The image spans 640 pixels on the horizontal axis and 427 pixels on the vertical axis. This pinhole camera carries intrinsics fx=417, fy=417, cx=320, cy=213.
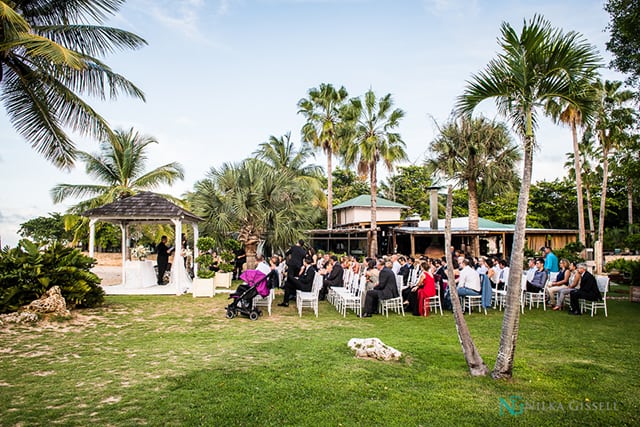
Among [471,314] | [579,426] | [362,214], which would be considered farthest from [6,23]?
[362,214]

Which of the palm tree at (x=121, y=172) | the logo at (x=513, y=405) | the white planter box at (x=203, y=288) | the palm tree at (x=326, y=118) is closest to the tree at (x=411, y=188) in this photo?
the palm tree at (x=326, y=118)

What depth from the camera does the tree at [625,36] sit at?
10.7 metres

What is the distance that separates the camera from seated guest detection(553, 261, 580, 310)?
35.4ft

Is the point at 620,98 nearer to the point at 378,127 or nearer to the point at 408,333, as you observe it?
the point at 378,127

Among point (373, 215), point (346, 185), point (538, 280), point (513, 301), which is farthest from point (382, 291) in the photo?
point (346, 185)

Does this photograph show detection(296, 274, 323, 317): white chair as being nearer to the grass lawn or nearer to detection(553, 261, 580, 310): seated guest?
the grass lawn

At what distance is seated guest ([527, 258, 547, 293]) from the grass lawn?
259 cm

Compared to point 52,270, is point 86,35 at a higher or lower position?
higher

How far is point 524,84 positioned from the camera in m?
5.59

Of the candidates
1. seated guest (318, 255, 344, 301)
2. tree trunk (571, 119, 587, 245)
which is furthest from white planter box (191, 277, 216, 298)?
tree trunk (571, 119, 587, 245)

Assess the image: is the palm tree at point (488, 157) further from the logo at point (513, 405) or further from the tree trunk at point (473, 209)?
the logo at point (513, 405)

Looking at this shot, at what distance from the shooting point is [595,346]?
7148 millimetres

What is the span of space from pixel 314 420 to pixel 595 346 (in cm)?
566

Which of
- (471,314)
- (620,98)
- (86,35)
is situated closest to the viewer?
(86,35)
